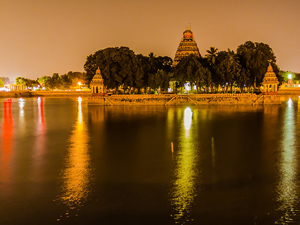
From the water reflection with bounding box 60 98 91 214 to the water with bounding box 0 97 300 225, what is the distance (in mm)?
29

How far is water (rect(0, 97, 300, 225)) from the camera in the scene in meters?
7.47

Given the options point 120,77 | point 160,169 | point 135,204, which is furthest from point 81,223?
point 120,77

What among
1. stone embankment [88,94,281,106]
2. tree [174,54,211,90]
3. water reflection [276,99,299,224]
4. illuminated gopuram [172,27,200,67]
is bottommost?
water reflection [276,99,299,224]

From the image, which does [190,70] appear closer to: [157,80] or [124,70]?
[157,80]

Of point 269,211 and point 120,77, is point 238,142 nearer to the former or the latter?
point 269,211

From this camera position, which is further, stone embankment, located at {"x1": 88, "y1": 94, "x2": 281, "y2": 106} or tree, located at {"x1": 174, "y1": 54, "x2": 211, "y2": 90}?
tree, located at {"x1": 174, "y1": 54, "x2": 211, "y2": 90}

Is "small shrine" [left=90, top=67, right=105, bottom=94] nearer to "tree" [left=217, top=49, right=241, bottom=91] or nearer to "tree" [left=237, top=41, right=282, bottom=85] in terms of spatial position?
"tree" [left=217, top=49, right=241, bottom=91]

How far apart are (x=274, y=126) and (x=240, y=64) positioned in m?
32.3

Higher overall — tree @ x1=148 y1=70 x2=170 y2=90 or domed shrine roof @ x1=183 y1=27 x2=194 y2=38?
domed shrine roof @ x1=183 y1=27 x2=194 y2=38

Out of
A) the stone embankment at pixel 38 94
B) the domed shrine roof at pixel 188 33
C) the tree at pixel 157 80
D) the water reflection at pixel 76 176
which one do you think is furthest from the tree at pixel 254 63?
the stone embankment at pixel 38 94

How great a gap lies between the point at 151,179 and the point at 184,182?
3.54ft

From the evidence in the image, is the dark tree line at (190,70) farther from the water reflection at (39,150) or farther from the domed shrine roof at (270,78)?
the water reflection at (39,150)

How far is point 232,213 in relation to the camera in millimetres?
7457

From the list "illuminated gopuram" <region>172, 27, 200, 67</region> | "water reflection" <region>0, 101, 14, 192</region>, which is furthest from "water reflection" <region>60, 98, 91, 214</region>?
"illuminated gopuram" <region>172, 27, 200, 67</region>
